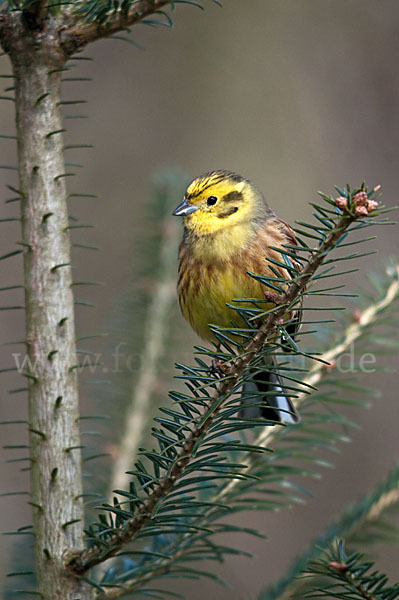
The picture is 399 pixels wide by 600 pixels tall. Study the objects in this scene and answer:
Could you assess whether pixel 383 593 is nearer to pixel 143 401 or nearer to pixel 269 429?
pixel 269 429

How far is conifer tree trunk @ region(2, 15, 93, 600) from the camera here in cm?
165

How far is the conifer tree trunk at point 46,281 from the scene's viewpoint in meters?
1.65

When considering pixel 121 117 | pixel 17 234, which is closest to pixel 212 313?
pixel 17 234

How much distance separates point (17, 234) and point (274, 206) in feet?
6.36

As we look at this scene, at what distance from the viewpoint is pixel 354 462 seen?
4684 millimetres

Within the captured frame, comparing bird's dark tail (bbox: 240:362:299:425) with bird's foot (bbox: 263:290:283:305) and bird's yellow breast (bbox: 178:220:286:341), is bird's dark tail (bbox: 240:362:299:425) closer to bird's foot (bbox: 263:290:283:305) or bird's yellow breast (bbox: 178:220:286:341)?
bird's foot (bbox: 263:290:283:305)

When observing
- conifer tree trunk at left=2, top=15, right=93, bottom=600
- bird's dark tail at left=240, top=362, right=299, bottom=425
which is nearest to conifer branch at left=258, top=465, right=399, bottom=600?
bird's dark tail at left=240, top=362, right=299, bottom=425

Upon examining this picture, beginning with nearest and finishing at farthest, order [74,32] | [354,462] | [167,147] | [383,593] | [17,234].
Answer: [383,593]
[74,32]
[354,462]
[17,234]
[167,147]

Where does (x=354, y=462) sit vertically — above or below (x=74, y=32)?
below

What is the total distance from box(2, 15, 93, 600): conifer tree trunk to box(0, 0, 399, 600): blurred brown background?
10.1 ft

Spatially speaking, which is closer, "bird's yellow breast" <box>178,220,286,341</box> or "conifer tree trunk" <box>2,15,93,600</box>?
"conifer tree trunk" <box>2,15,93,600</box>

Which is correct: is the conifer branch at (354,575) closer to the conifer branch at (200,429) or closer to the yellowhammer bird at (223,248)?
the conifer branch at (200,429)

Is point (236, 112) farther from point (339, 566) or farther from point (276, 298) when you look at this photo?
point (339, 566)

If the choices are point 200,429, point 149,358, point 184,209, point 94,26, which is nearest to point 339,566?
point 200,429
